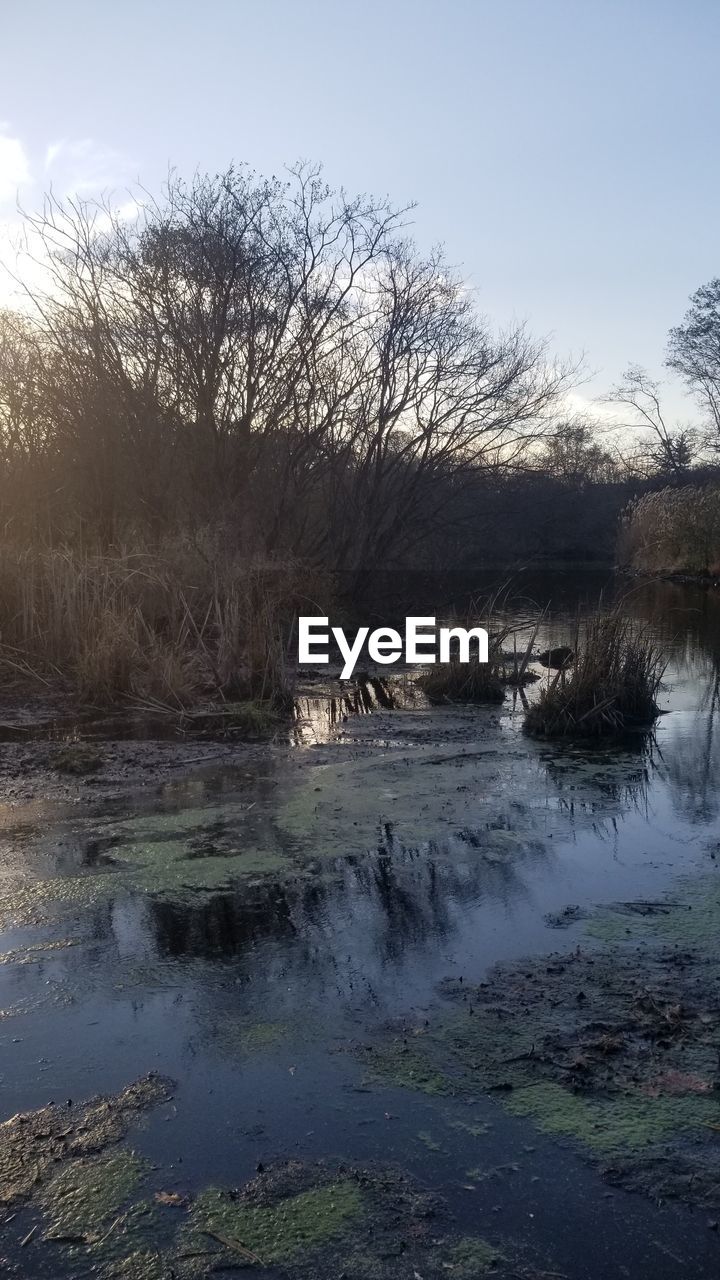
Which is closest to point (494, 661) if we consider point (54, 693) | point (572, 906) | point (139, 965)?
point (54, 693)

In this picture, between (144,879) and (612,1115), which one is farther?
(144,879)

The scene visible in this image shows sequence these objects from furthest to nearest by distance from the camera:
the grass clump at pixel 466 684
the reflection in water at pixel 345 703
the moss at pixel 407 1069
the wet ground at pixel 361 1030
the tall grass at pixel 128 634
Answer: the grass clump at pixel 466 684 < the tall grass at pixel 128 634 < the reflection in water at pixel 345 703 < the moss at pixel 407 1069 < the wet ground at pixel 361 1030

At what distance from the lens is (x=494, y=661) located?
10297mm

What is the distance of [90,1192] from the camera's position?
2.53m

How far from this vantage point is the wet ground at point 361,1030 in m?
2.40

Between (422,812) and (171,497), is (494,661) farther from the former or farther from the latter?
(171,497)

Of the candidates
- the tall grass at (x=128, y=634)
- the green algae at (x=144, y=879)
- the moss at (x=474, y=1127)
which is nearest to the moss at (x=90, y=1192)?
the moss at (x=474, y=1127)

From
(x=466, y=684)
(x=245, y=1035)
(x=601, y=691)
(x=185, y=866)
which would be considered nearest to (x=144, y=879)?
(x=185, y=866)

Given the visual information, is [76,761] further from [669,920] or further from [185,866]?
[669,920]

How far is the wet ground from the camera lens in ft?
7.89

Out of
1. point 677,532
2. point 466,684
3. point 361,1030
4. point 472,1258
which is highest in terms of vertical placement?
point 677,532
